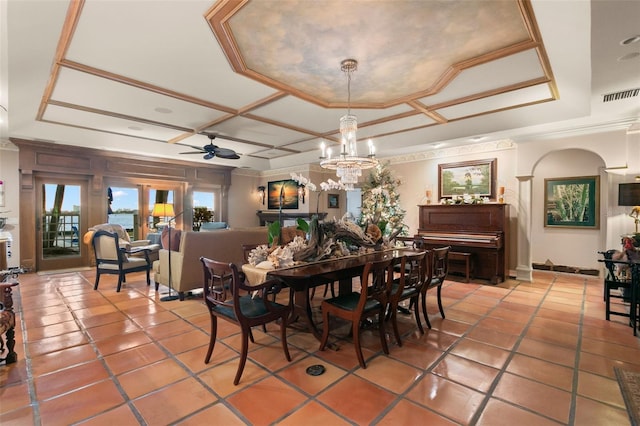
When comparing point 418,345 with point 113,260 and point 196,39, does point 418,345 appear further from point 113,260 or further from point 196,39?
point 113,260

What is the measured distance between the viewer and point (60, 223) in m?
6.36

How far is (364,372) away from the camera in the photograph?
227 centimetres

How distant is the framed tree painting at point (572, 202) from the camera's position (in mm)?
5727

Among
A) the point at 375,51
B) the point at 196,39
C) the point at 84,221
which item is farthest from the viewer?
the point at 84,221

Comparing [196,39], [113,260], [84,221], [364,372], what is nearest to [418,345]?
[364,372]

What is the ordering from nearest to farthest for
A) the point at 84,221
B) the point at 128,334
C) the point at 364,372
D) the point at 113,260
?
the point at 364,372, the point at 128,334, the point at 113,260, the point at 84,221

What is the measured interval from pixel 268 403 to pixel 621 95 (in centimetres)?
497

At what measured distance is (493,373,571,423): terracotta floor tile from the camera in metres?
1.84

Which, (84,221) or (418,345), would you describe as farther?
(84,221)

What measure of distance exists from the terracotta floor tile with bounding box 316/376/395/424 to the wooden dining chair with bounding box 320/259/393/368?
0.85 ft

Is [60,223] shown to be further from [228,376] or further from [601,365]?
[601,365]

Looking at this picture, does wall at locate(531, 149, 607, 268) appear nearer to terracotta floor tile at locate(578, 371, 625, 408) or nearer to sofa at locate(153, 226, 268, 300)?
terracotta floor tile at locate(578, 371, 625, 408)

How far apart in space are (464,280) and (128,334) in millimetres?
5242

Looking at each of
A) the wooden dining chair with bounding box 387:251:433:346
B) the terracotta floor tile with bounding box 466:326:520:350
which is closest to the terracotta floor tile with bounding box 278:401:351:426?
the wooden dining chair with bounding box 387:251:433:346
